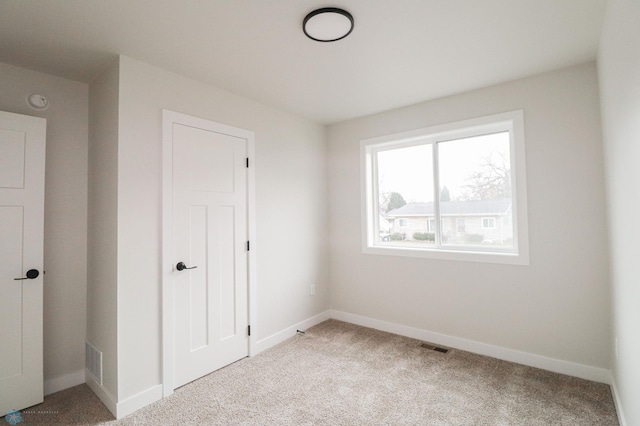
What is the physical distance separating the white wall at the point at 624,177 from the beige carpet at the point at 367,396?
1.23ft

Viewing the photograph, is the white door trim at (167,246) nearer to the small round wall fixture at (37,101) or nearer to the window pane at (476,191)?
the small round wall fixture at (37,101)

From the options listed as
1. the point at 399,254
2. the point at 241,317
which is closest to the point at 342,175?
the point at 399,254

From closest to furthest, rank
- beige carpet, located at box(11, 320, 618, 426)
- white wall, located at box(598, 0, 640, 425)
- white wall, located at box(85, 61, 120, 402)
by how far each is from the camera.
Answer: white wall, located at box(598, 0, 640, 425) < beige carpet, located at box(11, 320, 618, 426) < white wall, located at box(85, 61, 120, 402)

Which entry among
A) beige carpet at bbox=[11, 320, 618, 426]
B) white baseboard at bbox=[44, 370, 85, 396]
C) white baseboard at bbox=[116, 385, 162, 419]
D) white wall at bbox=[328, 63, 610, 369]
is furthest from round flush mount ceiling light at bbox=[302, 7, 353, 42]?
white baseboard at bbox=[44, 370, 85, 396]

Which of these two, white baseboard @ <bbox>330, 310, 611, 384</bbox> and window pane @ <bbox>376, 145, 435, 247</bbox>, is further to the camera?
window pane @ <bbox>376, 145, 435, 247</bbox>

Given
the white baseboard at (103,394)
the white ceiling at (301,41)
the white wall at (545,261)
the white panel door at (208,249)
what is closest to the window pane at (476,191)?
the white wall at (545,261)

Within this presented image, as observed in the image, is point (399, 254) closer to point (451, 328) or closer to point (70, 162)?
point (451, 328)

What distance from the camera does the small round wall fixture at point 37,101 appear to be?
2.40 metres

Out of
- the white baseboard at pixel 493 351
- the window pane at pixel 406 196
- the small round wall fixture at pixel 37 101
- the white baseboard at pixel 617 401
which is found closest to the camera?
the white baseboard at pixel 617 401

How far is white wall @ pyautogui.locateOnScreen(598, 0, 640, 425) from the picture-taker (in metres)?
1.42

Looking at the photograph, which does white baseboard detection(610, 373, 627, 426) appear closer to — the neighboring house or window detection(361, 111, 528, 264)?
window detection(361, 111, 528, 264)

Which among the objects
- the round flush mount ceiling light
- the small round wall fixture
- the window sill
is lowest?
Result: the window sill

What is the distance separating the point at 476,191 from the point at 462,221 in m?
0.34

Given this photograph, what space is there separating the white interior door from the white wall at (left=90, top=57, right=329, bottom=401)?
0.56m
